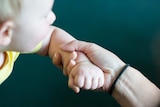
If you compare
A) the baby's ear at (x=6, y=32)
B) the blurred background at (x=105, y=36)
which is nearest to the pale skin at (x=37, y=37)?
the baby's ear at (x=6, y=32)

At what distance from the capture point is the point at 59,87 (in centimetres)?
116

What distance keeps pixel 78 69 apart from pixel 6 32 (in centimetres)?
16

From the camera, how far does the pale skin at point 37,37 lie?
0.71m

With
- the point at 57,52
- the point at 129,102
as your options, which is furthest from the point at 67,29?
the point at 129,102

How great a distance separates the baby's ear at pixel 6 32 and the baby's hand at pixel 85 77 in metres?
0.15

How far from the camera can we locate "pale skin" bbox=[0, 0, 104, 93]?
708 mm

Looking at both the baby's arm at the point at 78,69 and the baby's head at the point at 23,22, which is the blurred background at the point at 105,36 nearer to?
the baby's arm at the point at 78,69

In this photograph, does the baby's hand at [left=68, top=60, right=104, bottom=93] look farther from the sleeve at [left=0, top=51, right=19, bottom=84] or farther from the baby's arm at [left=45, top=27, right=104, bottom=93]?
the sleeve at [left=0, top=51, right=19, bottom=84]

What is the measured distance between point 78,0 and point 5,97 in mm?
376

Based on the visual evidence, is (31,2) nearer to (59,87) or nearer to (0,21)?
(0,21)

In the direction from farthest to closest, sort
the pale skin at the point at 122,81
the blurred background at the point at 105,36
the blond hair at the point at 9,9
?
the blurred background at the point at 105,36, the pale skin at the point at 122,81, the blond hair at the point at 9,9

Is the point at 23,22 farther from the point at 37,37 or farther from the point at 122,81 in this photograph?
the point at 122,81

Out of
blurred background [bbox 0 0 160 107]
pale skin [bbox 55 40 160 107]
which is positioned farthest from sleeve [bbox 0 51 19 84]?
blurred background [bbox 0 0 160 107]

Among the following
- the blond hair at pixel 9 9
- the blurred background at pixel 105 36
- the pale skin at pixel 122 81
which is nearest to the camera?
the blond hair at pixel 9 9
